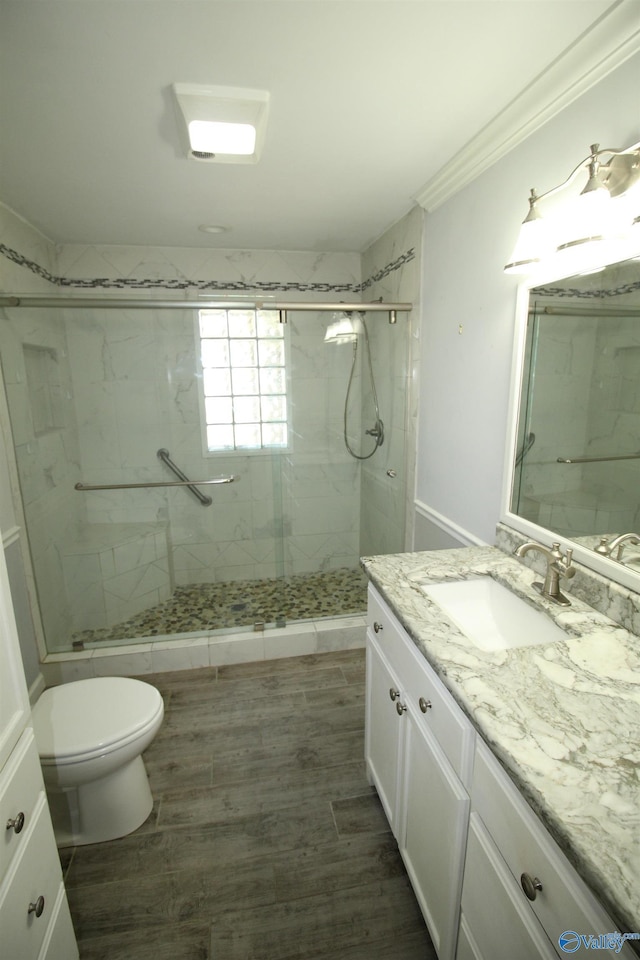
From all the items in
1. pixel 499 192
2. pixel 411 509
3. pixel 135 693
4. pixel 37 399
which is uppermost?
pixel 499 192

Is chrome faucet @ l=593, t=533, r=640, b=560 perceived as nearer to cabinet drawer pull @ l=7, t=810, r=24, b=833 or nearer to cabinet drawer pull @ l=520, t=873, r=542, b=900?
cabinet drawer pull @ l=520, t=873, r=542, b=900

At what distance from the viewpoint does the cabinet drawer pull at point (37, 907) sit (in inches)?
35.8

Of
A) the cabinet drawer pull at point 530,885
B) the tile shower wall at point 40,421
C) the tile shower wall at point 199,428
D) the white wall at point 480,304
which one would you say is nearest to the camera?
the cabinet drawer pull at point 530,885

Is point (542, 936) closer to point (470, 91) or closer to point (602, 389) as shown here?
point (602, 389)

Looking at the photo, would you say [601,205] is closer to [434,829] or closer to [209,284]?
[434,829]

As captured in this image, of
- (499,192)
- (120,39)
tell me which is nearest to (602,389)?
(499,192)

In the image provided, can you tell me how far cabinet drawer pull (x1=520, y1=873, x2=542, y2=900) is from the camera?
697 mm

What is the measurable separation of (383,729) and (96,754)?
0.94 m

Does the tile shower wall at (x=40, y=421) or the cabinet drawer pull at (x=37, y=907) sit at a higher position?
the tile shower wall at (x=40, y=421)

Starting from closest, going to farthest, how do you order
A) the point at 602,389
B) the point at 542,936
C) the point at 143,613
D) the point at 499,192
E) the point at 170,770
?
the point at 542,936 < the point at 602,389 < the point at 499,192 < the point at 170,770 < the point at 143,613

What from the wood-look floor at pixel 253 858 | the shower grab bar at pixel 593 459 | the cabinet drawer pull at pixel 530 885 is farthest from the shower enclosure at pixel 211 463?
the cabinet drawer pull at pixel 530 885

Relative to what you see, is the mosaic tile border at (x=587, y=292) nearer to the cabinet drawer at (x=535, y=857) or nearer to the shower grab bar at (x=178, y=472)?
the cabinet drawer at (x=535, y=857)

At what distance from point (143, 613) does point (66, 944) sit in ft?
6.06

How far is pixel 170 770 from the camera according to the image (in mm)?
1818
